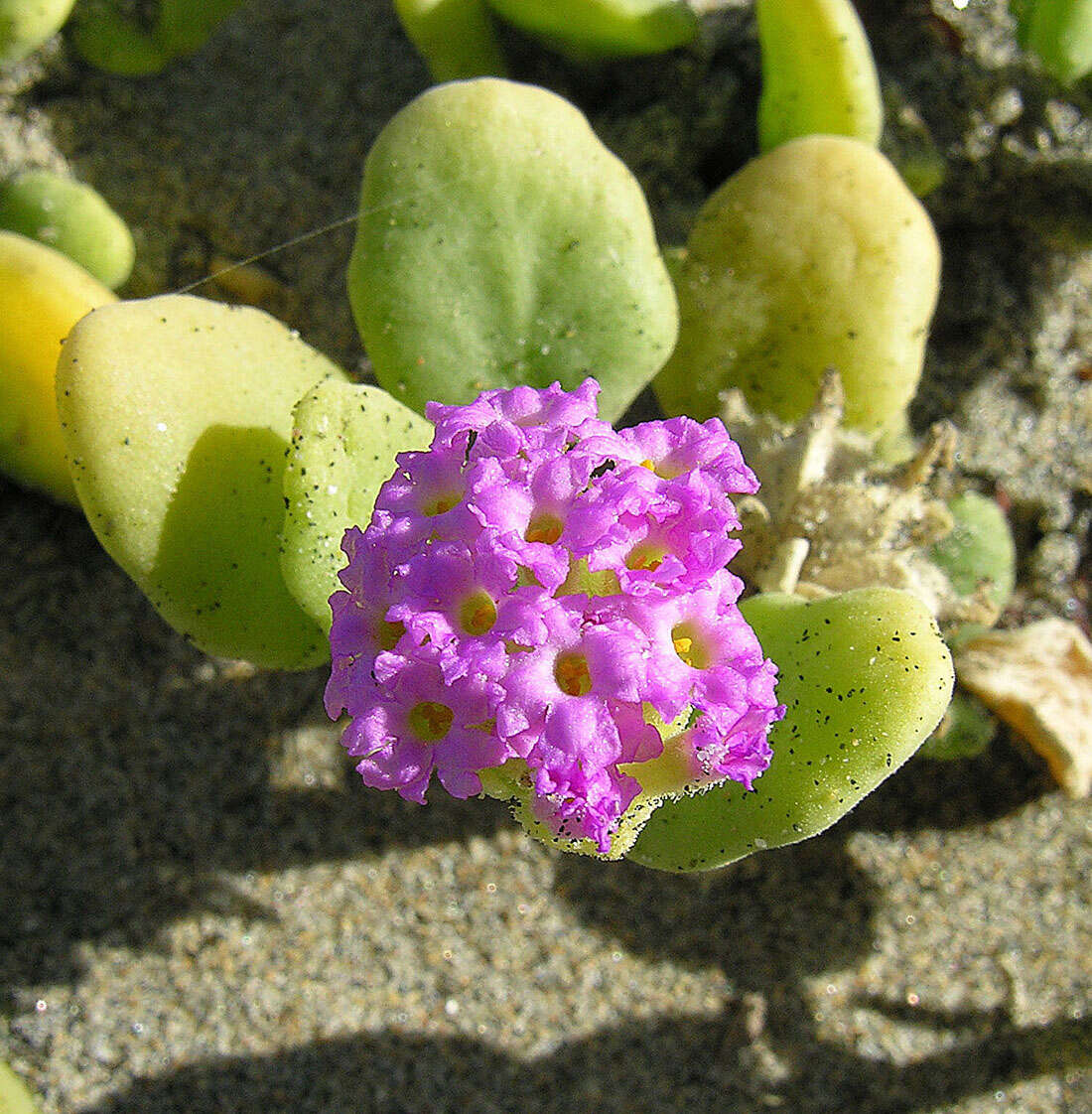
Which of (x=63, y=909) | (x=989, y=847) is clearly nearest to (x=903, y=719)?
(x=989, y=847)

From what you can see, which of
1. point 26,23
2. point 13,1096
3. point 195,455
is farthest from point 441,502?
point 26,23

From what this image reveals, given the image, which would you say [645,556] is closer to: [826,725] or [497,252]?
Result: [826,725]

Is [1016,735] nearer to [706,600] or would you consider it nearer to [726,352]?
[726,352]

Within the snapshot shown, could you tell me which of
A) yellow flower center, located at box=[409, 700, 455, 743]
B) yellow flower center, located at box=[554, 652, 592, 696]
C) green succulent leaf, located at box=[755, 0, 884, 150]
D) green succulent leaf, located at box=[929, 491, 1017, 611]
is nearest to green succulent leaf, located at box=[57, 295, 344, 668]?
yellow flower center, located at box=[409, 700, 455, 743]

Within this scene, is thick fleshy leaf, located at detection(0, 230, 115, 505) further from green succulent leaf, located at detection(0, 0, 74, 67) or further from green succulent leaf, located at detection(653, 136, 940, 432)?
green succulent leaf, located at detection(653, 136, 940, 432)

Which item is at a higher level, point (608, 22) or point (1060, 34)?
point (608, 22)

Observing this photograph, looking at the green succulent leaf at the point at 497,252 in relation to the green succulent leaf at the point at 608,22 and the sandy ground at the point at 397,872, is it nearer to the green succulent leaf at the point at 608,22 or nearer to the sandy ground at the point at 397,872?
the green succulent leaf at the point at 608,22
